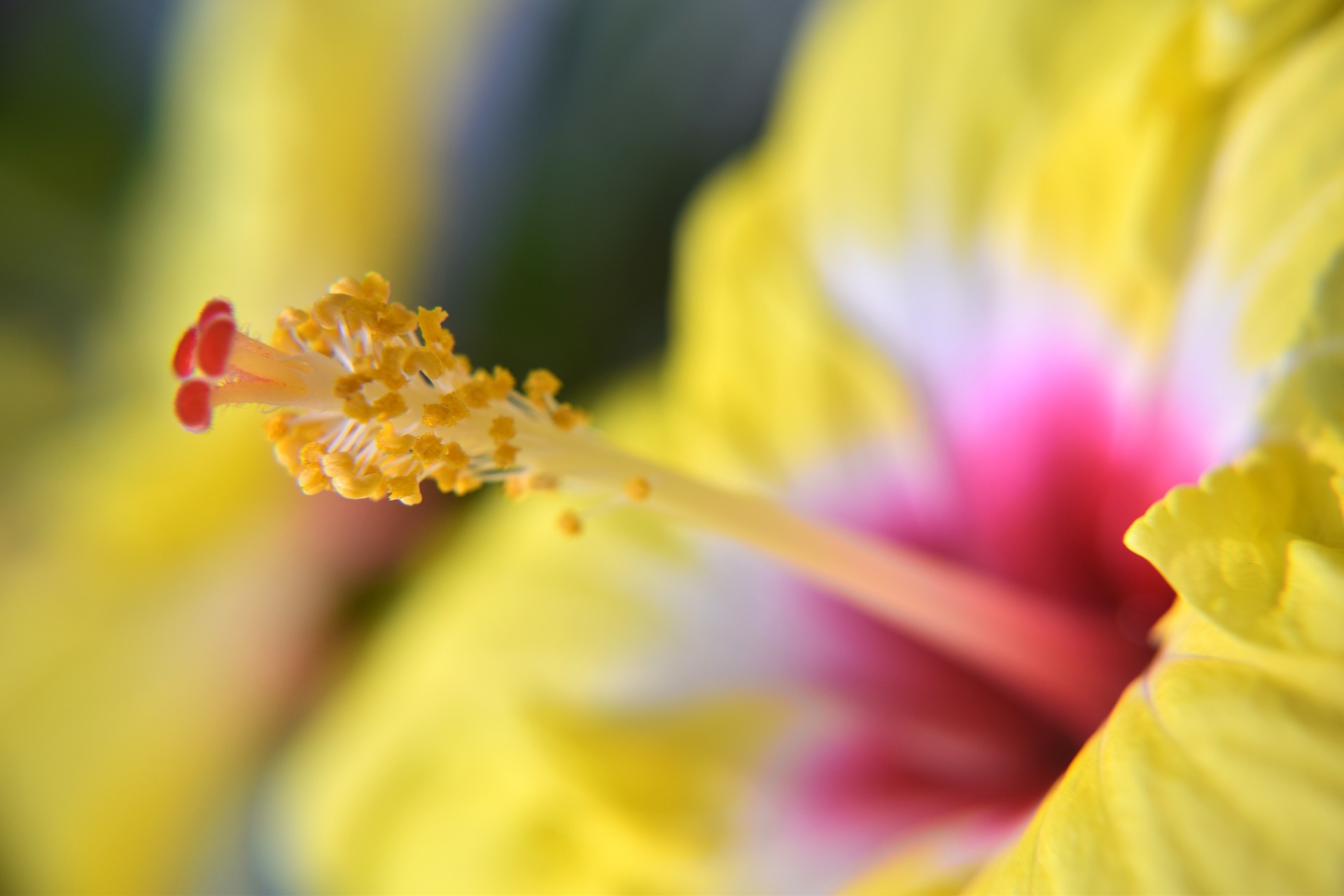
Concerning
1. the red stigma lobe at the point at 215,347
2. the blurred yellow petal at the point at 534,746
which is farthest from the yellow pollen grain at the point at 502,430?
the blurred yellow petal at the point at 534,746

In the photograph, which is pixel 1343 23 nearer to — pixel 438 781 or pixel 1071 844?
pixel 1071 844

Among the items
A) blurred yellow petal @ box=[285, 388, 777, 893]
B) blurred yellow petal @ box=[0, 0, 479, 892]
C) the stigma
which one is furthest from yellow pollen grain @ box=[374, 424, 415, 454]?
blurred yellow petal @ box=[0, 0, 479, 892]

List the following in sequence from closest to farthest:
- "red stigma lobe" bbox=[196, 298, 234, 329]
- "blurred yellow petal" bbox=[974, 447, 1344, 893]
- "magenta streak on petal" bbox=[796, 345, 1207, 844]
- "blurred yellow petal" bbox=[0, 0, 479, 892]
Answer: "blurred yellow petal" bbox=[974, 447, 1344, 893] < "red stigma lobe" bbox=[196, 298, 234, 329] < "magenta streak on petal" bbox=[796, 345, 1207, 844] < "blurred yellow petal" bbox=[0, 0, 479, 892]

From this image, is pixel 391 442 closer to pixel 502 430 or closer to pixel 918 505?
pixel 502 430

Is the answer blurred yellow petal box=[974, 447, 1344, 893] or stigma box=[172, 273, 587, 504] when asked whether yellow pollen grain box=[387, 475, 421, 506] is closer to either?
stigma box=[172, 273, 587, 504]

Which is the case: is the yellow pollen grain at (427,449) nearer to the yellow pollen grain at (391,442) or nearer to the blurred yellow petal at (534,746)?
the yellow pollen grain at (391,442)

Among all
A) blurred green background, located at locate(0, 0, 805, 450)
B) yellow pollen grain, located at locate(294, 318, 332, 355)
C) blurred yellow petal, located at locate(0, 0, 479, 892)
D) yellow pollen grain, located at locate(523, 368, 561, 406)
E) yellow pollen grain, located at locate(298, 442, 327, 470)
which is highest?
blurred green background, located at locate(0, 0, 805, 450)

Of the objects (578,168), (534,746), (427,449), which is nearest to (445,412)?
(427,449)

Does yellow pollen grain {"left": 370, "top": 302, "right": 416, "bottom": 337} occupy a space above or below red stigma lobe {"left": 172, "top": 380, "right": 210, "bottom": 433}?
above
